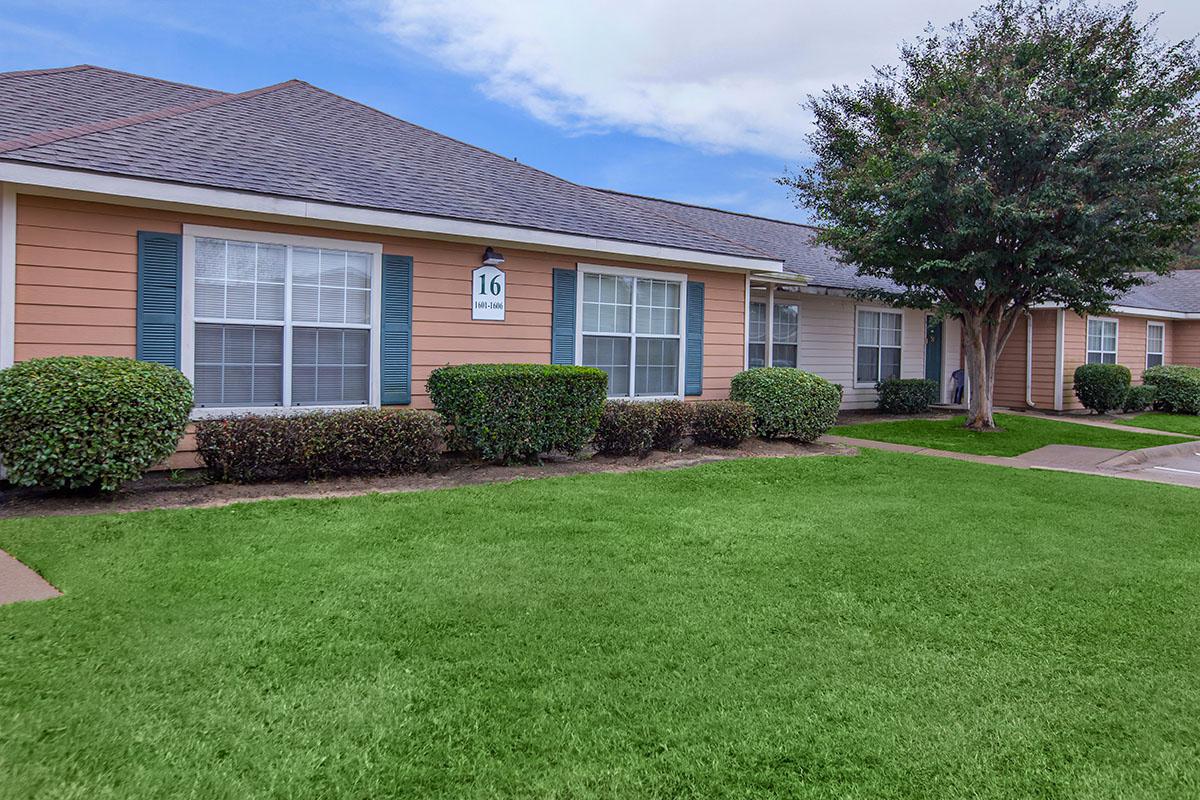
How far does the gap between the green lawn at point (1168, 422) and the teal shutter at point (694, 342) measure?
10652 mm

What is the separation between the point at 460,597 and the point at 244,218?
16.6ft

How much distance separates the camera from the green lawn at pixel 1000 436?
1156 centimetres

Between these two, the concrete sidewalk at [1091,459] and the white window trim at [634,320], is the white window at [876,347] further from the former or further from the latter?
the white window trim at [634,320]

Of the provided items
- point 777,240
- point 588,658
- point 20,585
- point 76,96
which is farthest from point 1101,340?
point 20,585

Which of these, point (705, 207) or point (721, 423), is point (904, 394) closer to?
point (705, 207)

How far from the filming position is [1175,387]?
1875 centimetres

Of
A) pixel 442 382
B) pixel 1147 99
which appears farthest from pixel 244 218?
pixel 1147 99

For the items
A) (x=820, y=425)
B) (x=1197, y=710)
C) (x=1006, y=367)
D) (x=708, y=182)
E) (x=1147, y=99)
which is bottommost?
(x=1197, y=710)

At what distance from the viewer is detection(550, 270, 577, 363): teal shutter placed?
9.37 m

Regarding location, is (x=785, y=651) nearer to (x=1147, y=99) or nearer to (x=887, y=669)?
(x=887, y=669)

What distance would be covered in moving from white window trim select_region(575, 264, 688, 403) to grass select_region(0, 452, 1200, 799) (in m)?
4.18

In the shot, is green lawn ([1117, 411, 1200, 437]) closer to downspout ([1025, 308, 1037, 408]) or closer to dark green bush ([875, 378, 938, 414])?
downspout ([1025, 308, 1037, 408])

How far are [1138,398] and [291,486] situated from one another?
19.9 m

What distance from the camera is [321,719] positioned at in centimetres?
267
